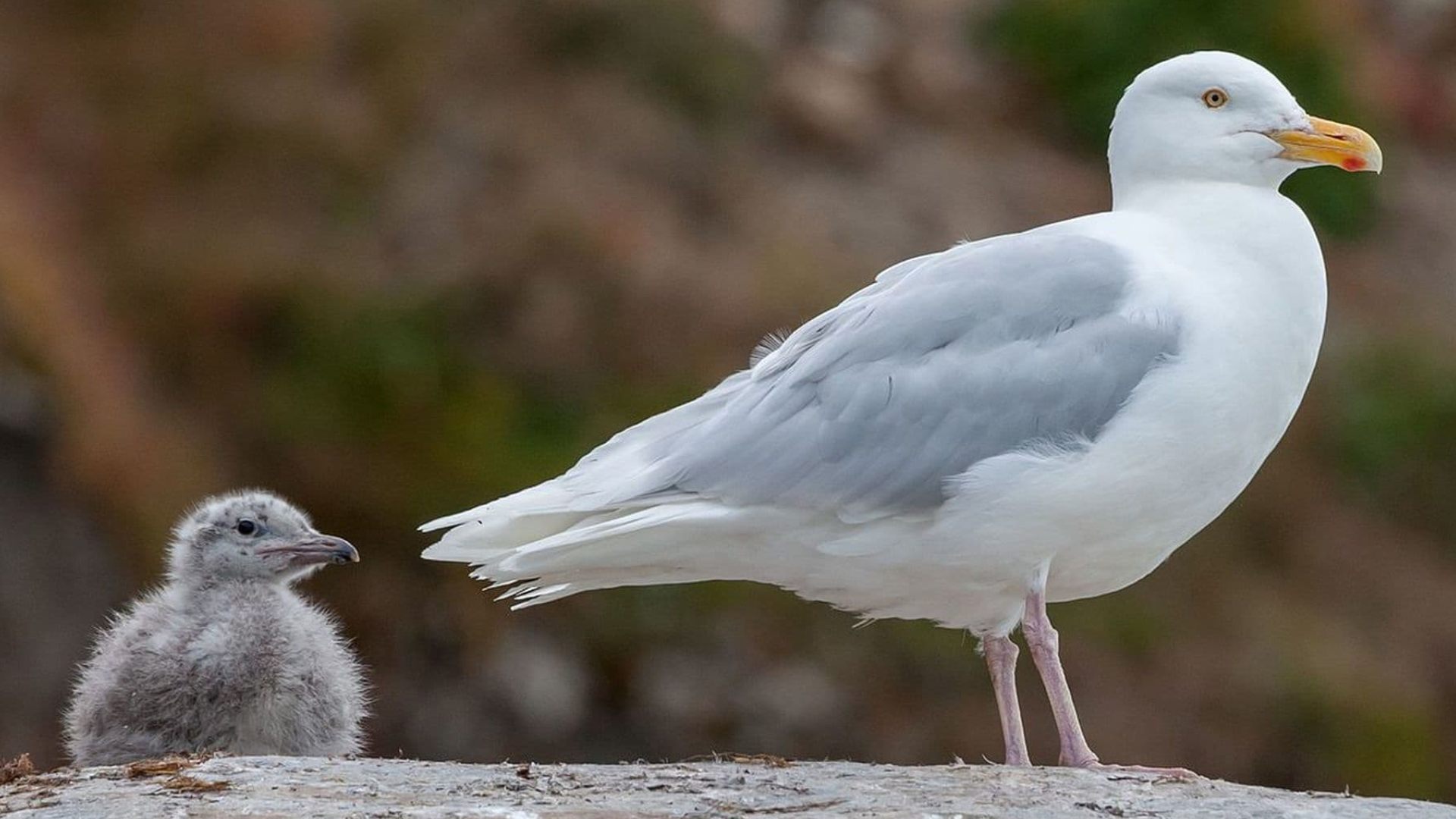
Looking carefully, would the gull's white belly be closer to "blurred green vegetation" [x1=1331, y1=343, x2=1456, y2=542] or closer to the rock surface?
the rock surface

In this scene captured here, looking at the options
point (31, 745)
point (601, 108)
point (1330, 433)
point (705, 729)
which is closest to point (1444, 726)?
point (1330, 433)

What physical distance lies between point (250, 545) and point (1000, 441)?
2.26m

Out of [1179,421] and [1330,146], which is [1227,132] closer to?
[1330,146]

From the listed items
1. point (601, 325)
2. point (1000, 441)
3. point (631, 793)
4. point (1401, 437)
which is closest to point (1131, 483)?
point (1000, 441)

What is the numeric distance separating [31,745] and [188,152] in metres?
4.20

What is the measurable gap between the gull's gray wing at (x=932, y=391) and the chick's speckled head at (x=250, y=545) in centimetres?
88

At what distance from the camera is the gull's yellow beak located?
20.6 feet

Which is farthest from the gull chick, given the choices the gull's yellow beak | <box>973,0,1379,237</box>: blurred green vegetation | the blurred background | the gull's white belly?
<box>973,0,1379,237</box>: blurred green vegetation

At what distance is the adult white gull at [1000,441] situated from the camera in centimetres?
582

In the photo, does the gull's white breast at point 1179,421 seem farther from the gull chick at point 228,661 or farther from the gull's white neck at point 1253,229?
the gull chick at point 228,661

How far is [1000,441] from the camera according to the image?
588 centimetres

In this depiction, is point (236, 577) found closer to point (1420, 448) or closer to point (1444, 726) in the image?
point (1444, 726)

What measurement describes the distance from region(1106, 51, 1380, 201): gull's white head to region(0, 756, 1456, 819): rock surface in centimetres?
182

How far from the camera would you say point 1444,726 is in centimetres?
1261
